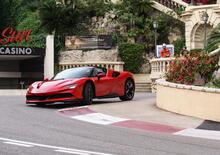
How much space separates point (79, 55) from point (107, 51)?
2.08 meters

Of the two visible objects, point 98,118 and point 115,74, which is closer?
point 98,118

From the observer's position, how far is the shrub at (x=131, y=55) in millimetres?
39375

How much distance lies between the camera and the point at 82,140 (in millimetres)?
9570

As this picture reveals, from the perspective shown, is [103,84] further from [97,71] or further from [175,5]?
[175,5]

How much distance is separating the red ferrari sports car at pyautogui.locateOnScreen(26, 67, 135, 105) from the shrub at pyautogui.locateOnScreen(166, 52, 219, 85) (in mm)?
2015

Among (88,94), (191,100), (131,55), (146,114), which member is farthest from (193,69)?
(131,55)

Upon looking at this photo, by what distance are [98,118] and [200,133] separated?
3004mm

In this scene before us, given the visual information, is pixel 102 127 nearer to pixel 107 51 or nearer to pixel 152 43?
pixel 107 51

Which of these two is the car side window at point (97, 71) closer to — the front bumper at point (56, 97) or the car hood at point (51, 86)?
the car hood at point (51, 86)

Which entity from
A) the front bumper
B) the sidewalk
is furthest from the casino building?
the front bumper

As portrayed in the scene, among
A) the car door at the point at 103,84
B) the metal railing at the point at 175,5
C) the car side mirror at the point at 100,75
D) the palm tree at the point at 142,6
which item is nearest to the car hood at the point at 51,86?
the car door at the point at 103,84

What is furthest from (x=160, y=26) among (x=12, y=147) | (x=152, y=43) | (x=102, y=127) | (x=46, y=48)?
(x=12, y=147)

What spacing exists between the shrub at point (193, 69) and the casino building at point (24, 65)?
22722mm

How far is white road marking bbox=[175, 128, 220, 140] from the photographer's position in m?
10.7
